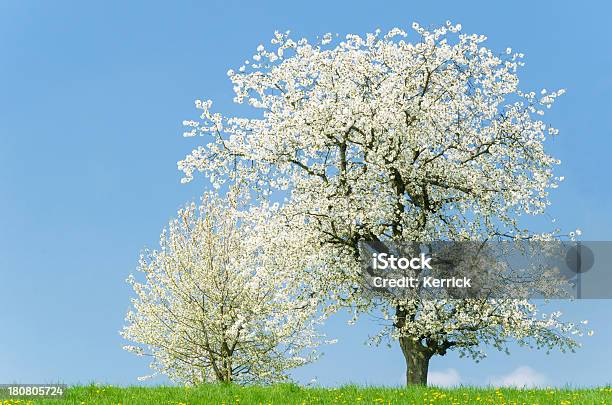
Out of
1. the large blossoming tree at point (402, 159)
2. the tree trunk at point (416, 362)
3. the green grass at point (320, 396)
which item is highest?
the large blossoming tree at point (402, 159)

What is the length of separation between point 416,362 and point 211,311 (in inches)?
284

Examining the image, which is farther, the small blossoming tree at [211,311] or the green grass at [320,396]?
the small blossoming tree at [211,311]

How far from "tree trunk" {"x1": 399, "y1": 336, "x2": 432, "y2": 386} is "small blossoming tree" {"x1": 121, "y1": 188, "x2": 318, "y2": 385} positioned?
15.0 feet

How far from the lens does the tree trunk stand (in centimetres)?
1812

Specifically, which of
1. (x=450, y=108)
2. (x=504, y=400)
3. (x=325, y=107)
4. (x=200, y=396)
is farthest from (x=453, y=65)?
(x=200, y=396)

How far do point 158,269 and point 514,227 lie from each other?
39.7ft

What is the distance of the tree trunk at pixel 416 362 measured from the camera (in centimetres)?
1812

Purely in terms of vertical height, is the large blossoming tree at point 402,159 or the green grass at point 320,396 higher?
the large blossoming tree at point 402,159

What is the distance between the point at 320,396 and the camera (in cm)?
1330

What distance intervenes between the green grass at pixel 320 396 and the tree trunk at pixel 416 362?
157 inches

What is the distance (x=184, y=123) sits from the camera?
18125 mm

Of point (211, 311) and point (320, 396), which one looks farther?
point (211, 311)

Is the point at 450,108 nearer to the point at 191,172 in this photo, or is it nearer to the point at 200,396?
the point at 191,172

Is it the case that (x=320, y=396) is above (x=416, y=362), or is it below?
below
